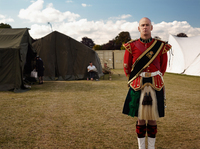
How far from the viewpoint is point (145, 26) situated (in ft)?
7.47

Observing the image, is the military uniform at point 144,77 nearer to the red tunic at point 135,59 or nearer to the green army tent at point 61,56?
the red tunic at point 135,59

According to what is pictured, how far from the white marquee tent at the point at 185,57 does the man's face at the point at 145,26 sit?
15359 mm

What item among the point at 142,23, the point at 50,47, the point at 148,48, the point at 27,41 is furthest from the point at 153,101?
the point at 50,47

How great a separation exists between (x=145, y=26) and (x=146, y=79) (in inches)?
25.2

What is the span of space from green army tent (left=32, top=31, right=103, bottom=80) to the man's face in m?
10.8

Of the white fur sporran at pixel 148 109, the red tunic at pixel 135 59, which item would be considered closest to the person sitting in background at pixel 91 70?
the red tunic at pixel 135 59

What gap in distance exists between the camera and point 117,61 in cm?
2911

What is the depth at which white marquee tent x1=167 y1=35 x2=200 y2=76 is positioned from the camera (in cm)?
1661

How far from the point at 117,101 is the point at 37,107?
7.99ft

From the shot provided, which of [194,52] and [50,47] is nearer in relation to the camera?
[50,47]

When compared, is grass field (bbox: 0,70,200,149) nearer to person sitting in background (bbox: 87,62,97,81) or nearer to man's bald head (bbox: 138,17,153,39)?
man's bald head (bbox: 138,17,153,39)

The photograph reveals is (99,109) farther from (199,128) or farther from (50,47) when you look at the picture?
(50,47)

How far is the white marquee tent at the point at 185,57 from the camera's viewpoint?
16606 millimetres

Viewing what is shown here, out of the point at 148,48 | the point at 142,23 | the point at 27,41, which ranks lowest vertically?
the point at 148,48
